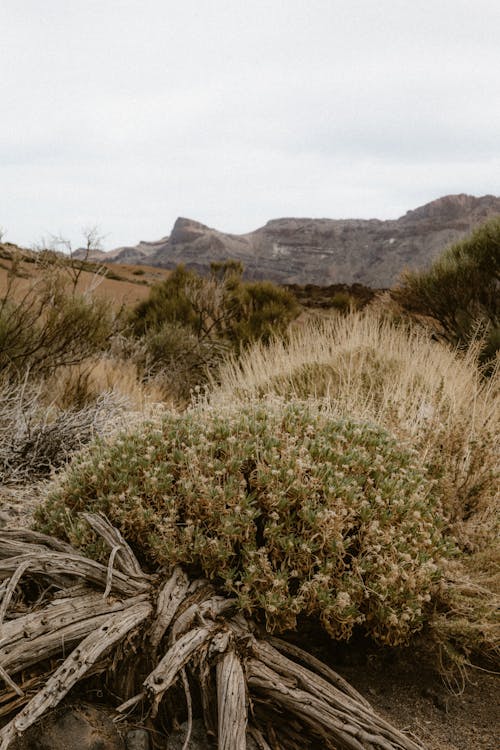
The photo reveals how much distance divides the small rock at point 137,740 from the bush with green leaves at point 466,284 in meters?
9.39

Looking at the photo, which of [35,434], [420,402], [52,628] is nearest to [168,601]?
[52,628]

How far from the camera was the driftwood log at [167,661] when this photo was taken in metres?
2.28

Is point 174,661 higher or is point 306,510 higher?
point 306,510

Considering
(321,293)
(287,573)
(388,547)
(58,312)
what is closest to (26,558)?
(287,573)

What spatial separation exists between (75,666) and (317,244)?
119 metres

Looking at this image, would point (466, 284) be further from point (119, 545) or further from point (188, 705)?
point (188, 705)

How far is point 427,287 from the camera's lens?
459 inches

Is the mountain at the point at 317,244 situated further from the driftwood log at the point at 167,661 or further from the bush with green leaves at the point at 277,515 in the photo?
the driftwood log at the point at 167,661

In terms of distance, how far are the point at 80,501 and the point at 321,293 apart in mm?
27843

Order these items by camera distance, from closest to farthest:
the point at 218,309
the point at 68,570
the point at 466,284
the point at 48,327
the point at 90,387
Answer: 1. the point at 68,570
2. the point at 48,327
3. the point at 90,387
4. the point at 466,284
5. the point at 218,309

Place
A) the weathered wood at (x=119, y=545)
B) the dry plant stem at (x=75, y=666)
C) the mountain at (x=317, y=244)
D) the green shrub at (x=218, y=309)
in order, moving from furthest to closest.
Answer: the mountain at (x=317, y=244) → the green shrub at (x=218, y=309) → the weathered wood at (x=119, y=545) → the dry plant stem at (x=75, y=666)

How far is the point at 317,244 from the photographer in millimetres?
118375

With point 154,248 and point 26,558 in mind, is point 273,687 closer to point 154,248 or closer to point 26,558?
point 26,558

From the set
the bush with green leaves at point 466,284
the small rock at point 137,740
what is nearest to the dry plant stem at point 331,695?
the small rock at point 137,740
